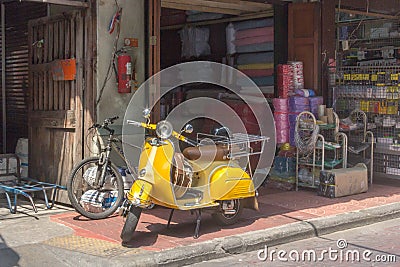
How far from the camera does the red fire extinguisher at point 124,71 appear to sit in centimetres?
809

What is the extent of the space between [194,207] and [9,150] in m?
4.85

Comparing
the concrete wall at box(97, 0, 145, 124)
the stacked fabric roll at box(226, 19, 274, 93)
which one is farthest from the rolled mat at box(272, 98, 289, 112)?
the concrete wall at box(97, 0, 145, 124)

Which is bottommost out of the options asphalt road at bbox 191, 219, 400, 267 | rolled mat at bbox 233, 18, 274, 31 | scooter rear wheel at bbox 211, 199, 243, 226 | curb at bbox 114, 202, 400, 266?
asphalt road at bbox 191, 219, 400, 267

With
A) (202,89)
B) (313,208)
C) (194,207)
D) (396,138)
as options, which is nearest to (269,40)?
(202,89)

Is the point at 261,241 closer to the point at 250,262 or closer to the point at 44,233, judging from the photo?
the point at 250,262

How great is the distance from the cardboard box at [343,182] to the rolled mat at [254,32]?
9.72ft

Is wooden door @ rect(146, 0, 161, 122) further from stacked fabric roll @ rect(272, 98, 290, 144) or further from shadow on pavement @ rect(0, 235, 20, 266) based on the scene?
shadow on pavement @ rect(0, 235, 20, 266)

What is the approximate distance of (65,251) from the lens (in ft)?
20.6

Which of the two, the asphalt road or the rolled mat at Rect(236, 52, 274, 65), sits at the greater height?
the rolled mat at Rect(236, 52, 274, 65)

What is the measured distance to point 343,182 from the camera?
9.23m

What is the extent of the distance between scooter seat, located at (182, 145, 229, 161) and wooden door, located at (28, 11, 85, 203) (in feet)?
6.24

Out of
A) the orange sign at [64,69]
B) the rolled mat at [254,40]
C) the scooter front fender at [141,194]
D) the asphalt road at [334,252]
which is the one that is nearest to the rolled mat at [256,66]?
the rolled mat at [254,40]

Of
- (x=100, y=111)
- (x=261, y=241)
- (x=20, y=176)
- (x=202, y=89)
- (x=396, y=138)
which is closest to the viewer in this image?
(x=261, y=241)

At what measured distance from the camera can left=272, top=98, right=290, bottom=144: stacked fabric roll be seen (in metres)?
9.84
